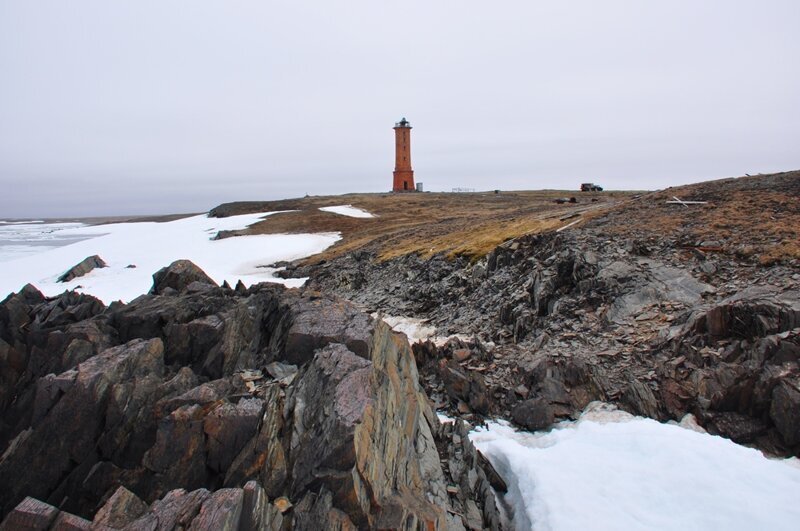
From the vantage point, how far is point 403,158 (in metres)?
125

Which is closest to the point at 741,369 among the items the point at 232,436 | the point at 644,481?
the point at 644,481

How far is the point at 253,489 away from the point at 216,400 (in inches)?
122

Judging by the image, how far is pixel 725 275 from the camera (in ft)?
66.1

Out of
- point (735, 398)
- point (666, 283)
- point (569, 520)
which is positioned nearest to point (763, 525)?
point (569, 520)

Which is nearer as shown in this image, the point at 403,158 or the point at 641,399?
the point at 641,399

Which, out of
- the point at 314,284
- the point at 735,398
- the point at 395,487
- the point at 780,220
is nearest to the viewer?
the point at 395,487

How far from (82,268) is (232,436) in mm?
46213

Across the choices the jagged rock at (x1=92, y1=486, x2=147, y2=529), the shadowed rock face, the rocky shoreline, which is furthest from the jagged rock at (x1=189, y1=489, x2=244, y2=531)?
the rocky shoreline

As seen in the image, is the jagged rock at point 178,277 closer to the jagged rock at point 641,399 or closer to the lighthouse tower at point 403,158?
the jagged rock at point 641,399

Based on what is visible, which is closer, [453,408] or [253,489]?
[253,489]

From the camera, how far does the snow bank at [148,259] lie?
4041 centimetres

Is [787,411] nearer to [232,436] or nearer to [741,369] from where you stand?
[741,369]

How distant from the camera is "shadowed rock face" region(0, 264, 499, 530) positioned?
293 inches

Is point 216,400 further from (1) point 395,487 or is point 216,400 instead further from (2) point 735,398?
(2) point 735,398
